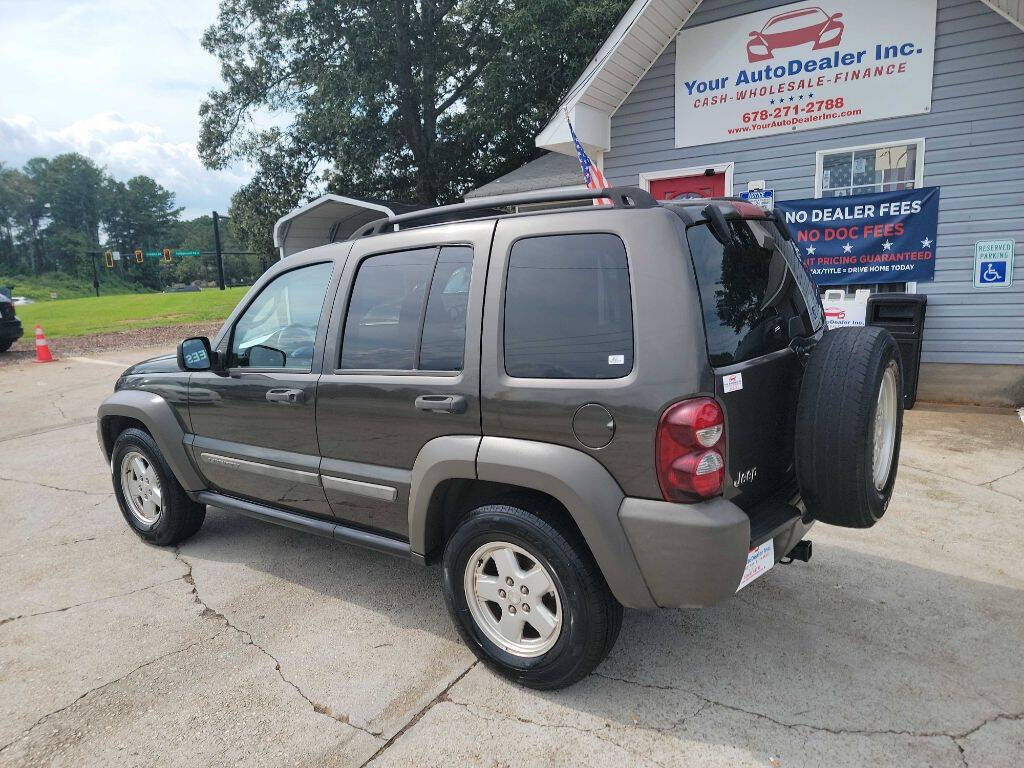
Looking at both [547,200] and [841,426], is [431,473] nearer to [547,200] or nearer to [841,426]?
[547,200]

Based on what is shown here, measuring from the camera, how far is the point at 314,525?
3443mm

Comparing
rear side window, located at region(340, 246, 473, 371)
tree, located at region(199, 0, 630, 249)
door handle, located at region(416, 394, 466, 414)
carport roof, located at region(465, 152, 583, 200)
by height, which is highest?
tree, located at region(199, 0, 630, 249)

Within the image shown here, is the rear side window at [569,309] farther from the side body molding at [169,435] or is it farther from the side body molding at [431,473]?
the side body molding at [169,435]

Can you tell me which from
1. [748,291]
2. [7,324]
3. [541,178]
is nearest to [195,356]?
[748,291]

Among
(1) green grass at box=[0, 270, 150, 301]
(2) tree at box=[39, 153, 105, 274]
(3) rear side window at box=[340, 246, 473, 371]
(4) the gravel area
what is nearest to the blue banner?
(3) rear side window at box=[340, 246, 473, 371]

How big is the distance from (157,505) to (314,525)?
1.56 metres

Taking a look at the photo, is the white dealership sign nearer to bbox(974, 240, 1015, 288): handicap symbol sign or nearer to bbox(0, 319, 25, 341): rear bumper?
bbox(974, 240, 1015, 288): handicap symbol sign

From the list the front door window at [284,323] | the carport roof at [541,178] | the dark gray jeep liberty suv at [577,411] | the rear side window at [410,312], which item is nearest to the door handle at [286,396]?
the dark gray jeep liberty suv at [577,411]

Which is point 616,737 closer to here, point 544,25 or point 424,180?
point 544,25

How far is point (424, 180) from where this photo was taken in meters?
19.9

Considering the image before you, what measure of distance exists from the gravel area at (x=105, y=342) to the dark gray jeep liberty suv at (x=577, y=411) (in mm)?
13536

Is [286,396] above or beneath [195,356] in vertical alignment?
beneath

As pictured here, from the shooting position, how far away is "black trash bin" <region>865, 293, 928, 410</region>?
7.29 metres

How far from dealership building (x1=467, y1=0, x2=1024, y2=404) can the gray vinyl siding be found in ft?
0.04
